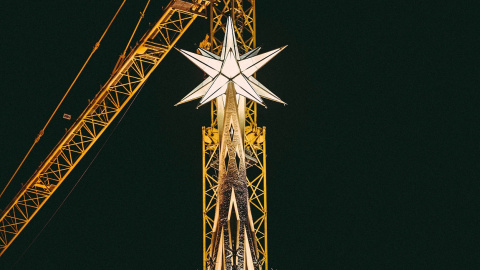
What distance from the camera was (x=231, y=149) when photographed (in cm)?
2916

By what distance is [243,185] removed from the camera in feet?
94.6

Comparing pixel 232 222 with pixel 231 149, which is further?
pixel 231 149

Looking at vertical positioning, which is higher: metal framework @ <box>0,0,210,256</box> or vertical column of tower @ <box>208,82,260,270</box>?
metal framework @ <box>0,0,210,256</box>

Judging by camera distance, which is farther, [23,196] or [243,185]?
[23,196]

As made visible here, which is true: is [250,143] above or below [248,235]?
above

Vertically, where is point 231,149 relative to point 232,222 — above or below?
above

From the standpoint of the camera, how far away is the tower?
2833 centimetres

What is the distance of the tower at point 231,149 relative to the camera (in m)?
28.3

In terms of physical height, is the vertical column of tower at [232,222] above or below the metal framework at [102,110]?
below

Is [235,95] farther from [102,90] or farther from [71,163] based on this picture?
[71,163]

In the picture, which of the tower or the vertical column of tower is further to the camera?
the tower

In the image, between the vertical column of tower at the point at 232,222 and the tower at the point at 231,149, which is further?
the tower at the point at 231,149

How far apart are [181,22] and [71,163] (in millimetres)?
10311

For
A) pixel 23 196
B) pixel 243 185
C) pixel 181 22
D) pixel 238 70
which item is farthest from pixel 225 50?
pixel 23 196
